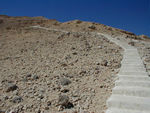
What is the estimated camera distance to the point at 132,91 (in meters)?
3.38

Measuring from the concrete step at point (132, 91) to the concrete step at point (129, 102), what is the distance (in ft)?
0.65

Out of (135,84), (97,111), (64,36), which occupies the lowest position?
(97,111)

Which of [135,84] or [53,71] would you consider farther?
[53,71]

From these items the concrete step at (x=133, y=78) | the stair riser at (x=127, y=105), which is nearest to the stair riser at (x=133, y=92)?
the stair riser at (x=127, y=105)

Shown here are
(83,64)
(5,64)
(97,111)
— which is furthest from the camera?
(5,64)

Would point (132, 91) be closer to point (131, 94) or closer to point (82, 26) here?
point (131, 94)

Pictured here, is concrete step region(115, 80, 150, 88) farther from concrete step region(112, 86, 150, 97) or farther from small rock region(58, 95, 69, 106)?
small rock region(58, 95, 69, 106)

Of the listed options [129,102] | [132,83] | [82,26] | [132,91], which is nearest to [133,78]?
[132,83]

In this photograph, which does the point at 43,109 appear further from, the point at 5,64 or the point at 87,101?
→ the point at 5,64

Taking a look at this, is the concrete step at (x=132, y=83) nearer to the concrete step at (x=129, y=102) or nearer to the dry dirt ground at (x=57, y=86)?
the dry dirt ground at (x=57, y=86)

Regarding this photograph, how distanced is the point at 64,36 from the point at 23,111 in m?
9.19

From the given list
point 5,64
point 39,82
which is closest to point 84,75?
point 39,82

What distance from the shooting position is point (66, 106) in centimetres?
301

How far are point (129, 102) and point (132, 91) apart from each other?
1.69ft
